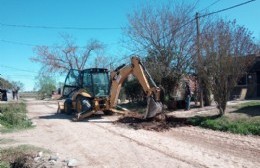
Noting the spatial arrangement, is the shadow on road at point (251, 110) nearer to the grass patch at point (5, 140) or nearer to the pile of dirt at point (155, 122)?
the pile of dirt at point (155, 122)

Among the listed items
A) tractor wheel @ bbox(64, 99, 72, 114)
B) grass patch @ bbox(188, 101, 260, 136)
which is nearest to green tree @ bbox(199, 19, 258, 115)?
grass patch @ bbox(188, 101, 260, 136)

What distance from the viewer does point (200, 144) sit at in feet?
35.1

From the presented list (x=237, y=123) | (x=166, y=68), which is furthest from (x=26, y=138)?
(x=166, y=68)

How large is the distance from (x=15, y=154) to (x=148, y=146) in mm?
3875

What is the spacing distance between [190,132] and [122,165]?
17.0 ft

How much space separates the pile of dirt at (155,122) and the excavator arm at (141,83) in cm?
40

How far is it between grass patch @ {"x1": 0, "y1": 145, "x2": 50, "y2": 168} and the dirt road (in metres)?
0.69

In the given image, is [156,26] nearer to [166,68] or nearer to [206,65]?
[166,68]

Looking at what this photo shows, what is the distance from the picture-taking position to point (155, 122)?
15.8 m

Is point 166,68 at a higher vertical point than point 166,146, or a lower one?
higher

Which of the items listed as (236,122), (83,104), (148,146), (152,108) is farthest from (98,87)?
(148,146)

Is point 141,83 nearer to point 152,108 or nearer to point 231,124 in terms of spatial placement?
point 152,108

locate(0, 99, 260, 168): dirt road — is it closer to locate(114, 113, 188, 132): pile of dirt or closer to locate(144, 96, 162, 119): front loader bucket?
locate(114, 113, 188, 132): pile of dirt

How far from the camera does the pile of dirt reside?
48.1ft
